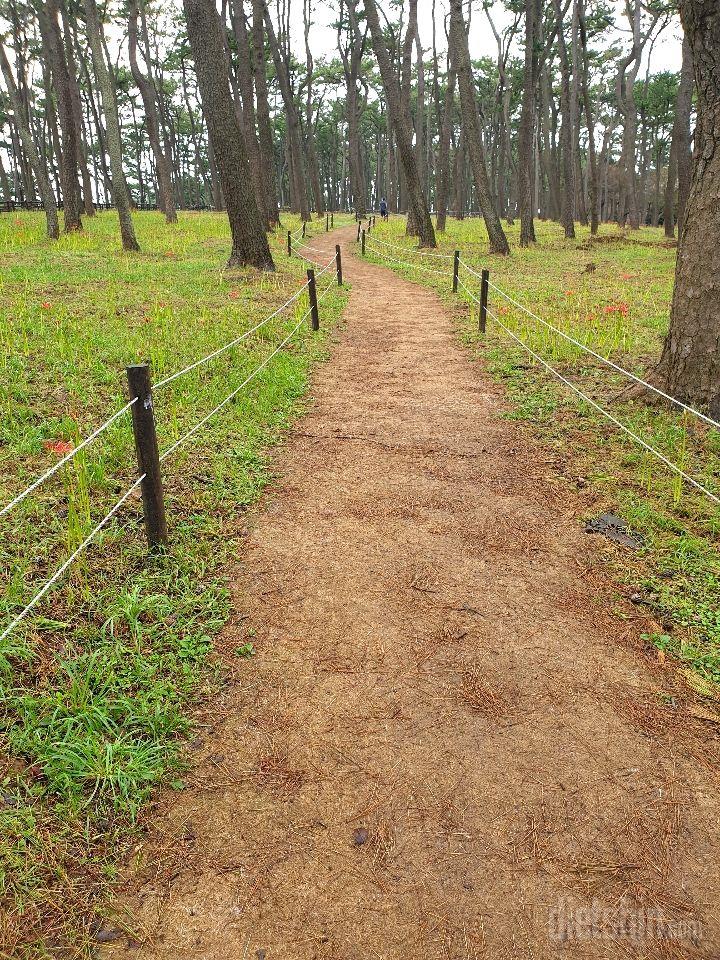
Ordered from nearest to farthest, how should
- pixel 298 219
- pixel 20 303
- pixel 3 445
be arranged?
pixel 3 445 < pixel 20 303 < pixel 298 219

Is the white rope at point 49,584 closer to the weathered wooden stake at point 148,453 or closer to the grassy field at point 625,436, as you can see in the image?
the weathered wooden stake at point 148,453

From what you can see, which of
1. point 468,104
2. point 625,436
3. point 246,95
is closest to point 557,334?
point 625,436

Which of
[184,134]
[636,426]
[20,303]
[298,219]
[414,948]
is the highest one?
[184,134]

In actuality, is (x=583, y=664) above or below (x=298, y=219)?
below

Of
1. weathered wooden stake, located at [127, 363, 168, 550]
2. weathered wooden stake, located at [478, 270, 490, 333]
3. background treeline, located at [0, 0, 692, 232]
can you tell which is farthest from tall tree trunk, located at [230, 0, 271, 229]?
weathered wooden stake, located at [127, 363, 168, 550]

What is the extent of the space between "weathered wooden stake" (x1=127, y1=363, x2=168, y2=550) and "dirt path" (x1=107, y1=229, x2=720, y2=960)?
25.4 inches

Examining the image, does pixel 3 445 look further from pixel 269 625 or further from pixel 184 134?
pixel 184 134

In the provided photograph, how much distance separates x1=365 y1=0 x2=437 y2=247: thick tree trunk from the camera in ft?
59.0

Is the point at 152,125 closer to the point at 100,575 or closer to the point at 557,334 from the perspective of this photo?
the point at 557,334

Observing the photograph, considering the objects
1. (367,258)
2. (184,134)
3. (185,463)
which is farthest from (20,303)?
(184,134)

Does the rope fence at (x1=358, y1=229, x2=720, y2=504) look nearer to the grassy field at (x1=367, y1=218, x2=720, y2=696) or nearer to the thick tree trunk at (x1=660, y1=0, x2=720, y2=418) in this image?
the grassy field at (x1=367, y1=218, x2=720, y2=696)

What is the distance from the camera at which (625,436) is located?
6.04 meters

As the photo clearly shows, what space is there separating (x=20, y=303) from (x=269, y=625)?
26.8 feet

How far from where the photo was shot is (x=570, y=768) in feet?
9.03
